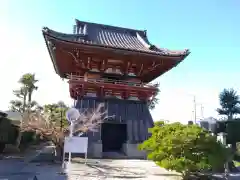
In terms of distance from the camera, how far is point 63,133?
445 inches

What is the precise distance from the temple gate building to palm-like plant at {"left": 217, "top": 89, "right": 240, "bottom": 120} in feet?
53.8

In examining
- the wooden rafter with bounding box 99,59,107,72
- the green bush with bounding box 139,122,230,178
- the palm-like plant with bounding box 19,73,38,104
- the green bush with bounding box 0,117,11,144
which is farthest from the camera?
the palm-like plant with bounding box 19,73,38,104

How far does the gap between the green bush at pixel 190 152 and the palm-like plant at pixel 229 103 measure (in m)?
25.0

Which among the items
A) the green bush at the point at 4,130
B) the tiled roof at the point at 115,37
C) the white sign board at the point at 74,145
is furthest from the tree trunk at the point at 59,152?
the tiled roof at the point at 115,37

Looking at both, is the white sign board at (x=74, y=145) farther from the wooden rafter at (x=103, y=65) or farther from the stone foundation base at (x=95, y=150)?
the wooden rafter at (x=103, y=65)

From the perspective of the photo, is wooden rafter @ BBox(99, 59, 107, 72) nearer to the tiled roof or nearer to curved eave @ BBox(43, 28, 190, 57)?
the tiled roof

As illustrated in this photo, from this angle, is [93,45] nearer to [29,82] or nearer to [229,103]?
[29,82]

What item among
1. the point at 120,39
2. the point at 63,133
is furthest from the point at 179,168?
the point at 120,39

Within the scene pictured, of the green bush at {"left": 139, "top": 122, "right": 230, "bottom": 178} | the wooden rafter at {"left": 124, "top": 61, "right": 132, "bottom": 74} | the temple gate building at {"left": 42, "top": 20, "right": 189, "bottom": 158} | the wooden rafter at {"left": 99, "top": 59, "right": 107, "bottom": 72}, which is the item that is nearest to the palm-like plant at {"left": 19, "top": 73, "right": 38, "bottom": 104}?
the temple gate building at {"left": 42, "top": 20, "right": 189, "bottom": 158}

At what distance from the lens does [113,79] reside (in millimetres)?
17656

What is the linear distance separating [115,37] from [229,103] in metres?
20.5

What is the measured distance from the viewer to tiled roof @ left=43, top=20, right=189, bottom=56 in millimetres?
16359

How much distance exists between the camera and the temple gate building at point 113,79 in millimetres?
14867

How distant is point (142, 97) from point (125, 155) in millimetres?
4870
